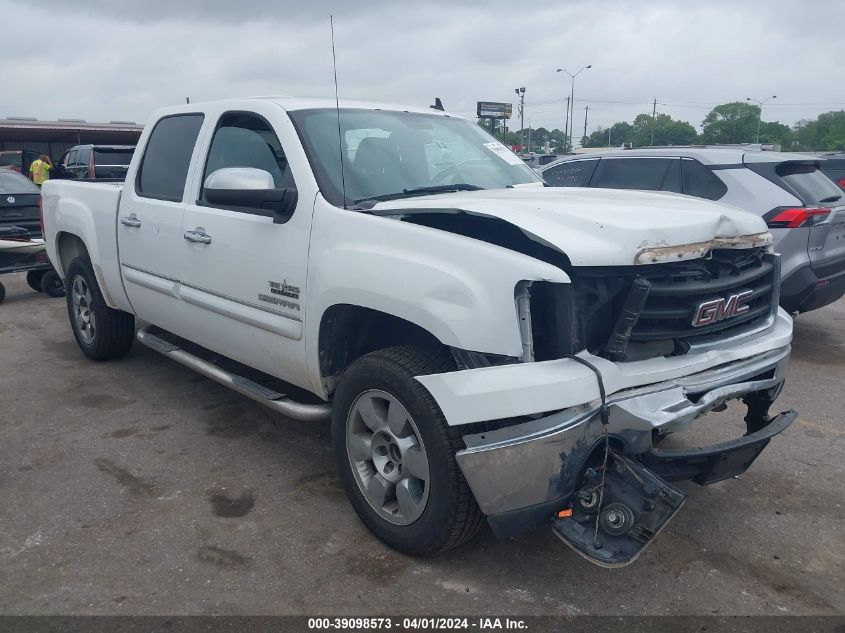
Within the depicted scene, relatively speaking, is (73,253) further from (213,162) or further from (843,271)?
(843,271)

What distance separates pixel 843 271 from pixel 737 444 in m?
4.08

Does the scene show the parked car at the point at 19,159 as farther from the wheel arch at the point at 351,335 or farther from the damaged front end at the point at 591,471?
the damaged front end at the point at 591,471

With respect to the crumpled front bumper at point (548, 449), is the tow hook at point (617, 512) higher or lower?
lower

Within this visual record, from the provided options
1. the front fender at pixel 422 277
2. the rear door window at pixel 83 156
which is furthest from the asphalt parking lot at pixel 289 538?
the rear door window at pixel 83 156

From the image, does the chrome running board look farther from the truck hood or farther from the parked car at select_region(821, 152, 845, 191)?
the parked car at select_region(821, 152, 845, 191)

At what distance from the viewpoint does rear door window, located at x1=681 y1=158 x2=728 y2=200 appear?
21.1ft

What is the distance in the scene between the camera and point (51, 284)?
30.2 feet

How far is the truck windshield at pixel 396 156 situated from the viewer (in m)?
3.59

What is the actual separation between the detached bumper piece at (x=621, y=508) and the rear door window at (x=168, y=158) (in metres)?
3.09

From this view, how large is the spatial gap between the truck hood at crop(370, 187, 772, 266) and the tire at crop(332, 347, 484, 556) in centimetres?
63

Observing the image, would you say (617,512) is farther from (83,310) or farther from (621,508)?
(83,310)

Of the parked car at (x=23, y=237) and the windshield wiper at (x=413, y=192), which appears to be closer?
the windshield wiper at (x=413, y=192)

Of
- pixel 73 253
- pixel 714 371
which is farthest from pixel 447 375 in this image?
pixel 73 253

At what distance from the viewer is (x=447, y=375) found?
264 centimetres
